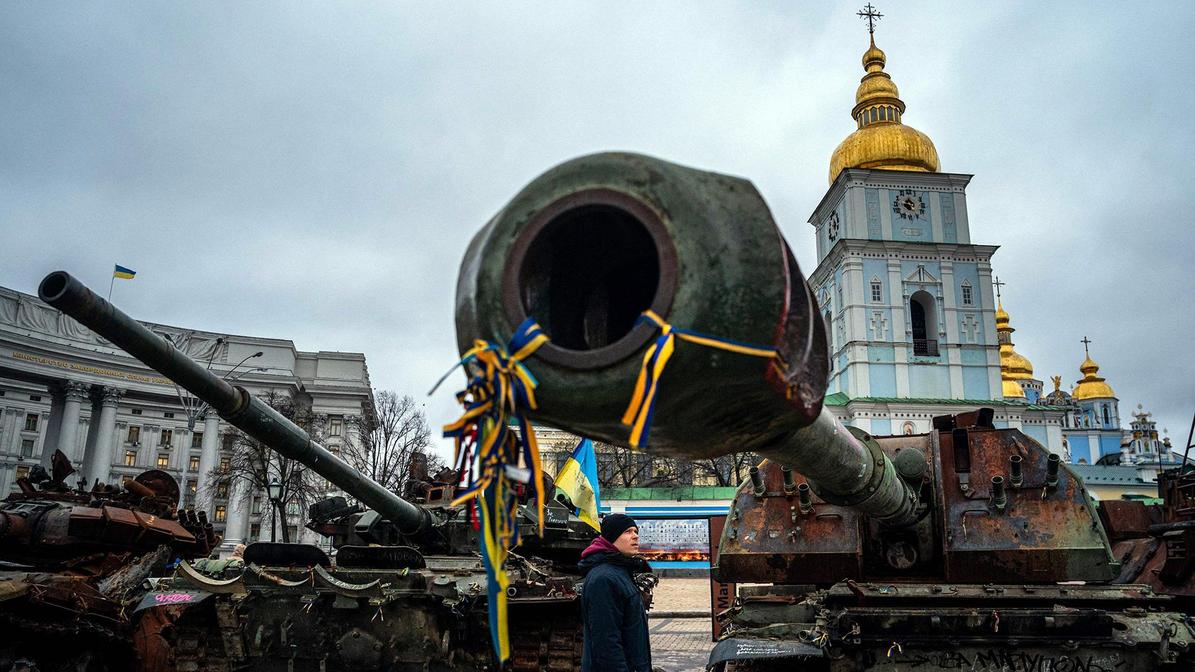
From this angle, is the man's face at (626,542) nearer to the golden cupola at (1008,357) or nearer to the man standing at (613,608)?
the man standing at (613,608)

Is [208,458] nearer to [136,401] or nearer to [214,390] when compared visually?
[136,401]

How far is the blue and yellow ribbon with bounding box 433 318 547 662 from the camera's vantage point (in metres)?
1.93

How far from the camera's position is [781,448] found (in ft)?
8.85

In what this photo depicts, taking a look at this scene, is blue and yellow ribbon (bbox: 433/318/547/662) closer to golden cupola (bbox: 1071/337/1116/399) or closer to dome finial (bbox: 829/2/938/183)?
dome finial (bbox: 829/2/938/183)

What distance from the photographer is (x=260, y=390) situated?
57.6 meters

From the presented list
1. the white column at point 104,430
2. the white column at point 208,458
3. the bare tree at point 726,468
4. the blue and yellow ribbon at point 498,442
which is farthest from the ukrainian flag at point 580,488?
the white column at point 104,430

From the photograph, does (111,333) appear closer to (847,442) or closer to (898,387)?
(847,442)

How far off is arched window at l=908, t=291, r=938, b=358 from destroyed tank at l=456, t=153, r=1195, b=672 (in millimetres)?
34054

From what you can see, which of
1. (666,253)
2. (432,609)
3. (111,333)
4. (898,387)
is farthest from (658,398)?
(898,387)

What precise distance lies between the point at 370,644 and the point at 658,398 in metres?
6.40

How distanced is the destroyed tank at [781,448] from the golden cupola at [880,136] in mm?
36434

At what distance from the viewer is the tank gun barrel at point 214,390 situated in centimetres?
555

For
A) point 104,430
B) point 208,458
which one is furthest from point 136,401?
point 208,458

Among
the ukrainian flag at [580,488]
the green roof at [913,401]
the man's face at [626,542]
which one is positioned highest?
the green roof at [913,401]
